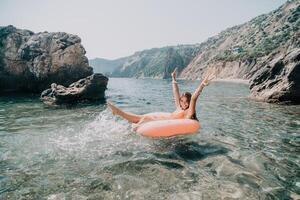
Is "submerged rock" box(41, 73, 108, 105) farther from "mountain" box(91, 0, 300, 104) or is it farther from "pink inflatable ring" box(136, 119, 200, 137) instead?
"pink inflatable ring" box(136, 119, 200, 137)

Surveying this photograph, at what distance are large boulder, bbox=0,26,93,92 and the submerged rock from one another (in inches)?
289

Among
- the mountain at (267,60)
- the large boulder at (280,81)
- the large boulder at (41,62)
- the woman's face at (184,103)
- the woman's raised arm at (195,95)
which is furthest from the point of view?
the large boulder at (41,62)

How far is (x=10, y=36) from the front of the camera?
33906mm

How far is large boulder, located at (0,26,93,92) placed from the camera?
1243 inches

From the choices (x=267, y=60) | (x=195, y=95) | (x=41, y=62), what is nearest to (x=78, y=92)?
(x=41, y=62)

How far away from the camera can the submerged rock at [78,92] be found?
21.9 m

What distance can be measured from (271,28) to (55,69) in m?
99.4

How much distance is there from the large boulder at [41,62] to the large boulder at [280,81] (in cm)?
1867

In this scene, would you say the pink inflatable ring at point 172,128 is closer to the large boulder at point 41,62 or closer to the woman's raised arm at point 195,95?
the woman's raised arm at point 195,95

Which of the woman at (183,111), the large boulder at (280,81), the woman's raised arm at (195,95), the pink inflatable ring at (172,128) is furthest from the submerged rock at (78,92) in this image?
the woman's raised arm at (195,95)

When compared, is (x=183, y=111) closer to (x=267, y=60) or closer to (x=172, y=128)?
(x=172, y=128)

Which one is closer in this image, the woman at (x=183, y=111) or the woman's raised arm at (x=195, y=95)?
the woman's raised arm at (x=195, y=95)

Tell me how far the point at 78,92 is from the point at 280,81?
15.3 m

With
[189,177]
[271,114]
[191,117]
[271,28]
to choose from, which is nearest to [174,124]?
[191,117]
